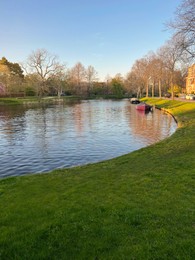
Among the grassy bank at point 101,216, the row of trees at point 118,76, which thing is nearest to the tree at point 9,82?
the row of trees at point 118,76

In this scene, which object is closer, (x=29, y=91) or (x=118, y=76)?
(x=29, y=91)

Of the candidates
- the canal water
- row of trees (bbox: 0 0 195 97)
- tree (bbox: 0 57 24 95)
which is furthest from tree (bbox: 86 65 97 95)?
the canal water

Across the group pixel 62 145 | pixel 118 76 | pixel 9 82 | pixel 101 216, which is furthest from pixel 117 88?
pixel 101 216

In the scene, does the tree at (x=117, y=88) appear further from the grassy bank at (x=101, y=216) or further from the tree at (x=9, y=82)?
the grassy bank at (x=101, y=216)

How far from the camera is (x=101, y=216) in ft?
18.2

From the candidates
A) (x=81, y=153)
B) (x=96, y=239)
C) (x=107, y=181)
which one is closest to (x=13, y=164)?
(x=81, y=153)

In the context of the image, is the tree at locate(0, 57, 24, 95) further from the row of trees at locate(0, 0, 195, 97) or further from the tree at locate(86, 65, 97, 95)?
the tree at locate(86, 65, 97, 95)

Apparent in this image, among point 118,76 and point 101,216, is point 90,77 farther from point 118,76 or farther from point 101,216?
point 101,216

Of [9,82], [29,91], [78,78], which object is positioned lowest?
[29,91]

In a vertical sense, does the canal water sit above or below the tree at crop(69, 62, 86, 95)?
below

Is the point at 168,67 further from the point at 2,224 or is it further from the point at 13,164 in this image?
the point at 2,224

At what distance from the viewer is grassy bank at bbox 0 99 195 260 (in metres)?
4.25

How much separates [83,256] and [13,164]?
1090 centimetres

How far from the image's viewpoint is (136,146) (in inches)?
714
